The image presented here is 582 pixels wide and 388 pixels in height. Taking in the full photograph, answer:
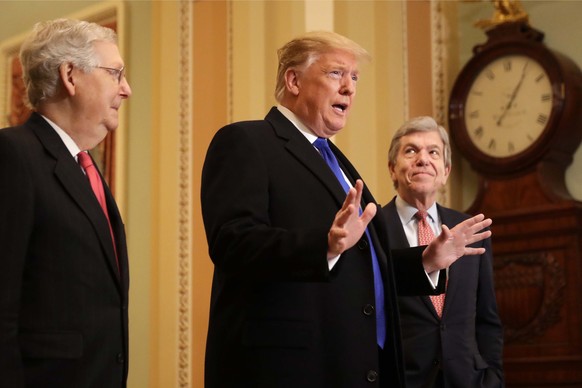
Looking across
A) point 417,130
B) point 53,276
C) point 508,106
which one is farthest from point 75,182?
point 508,106

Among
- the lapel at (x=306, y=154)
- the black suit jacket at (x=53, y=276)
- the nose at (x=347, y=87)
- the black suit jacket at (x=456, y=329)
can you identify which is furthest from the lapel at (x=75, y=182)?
the black suit jacket at (x=456, y=329)

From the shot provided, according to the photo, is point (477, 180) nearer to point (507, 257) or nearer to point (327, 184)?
point (507, 257)

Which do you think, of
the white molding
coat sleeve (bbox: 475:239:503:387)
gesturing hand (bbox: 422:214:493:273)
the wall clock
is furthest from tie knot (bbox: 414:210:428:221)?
the white molding

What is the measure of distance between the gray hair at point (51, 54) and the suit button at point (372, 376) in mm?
1091

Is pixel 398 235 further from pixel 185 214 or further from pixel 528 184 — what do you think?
pixel 185 214

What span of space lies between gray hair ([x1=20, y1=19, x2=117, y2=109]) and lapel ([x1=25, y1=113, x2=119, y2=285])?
0.37 feet

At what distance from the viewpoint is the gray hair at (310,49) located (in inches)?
112

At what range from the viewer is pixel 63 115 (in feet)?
8.22

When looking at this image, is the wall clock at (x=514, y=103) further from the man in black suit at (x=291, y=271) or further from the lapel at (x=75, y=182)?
the lapel at (x=75, y=182)

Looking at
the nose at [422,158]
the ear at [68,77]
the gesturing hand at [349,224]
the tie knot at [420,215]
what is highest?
the ear at [68,77]

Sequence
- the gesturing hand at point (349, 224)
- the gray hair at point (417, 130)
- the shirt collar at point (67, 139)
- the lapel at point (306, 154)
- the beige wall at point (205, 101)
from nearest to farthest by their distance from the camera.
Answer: the gesturing hand at point (349, 224), the shirt collar at point (67, 139), the lapel at point (306, 154), the gray hair at point (417, 130), the beige wall at point (205, 101)

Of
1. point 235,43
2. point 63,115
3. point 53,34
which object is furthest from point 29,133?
point 235,43

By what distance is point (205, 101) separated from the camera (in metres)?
5.70

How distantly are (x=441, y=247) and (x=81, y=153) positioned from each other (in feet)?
3.52
